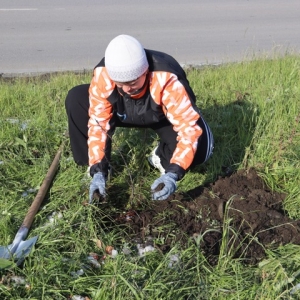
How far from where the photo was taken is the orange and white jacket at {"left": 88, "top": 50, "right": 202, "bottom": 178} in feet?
9.94

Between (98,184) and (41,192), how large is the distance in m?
Answer: 0.46

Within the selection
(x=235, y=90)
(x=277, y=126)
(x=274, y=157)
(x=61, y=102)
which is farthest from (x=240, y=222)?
(x=61, y=102)

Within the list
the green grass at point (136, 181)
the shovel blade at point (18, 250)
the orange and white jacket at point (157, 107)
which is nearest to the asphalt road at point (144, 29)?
the green grass at point (136, 181)

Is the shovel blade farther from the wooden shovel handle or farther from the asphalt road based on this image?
the asphalt road

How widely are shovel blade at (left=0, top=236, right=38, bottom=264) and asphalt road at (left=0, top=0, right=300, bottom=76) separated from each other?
12.2ft

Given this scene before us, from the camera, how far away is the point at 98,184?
3066mm

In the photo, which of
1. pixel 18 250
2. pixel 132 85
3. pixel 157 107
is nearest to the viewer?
pixel 18 250

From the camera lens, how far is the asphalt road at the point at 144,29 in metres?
6.69

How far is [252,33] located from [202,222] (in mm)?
5844

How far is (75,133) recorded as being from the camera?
3623 mm

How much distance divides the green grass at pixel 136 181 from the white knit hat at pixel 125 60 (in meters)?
0.53

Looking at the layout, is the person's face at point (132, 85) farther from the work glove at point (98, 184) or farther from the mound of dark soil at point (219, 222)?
the mound of dark soil at point (219, 222)

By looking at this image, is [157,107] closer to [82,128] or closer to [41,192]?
[82,128]

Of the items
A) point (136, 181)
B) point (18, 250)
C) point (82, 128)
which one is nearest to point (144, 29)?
point (82, 128)
